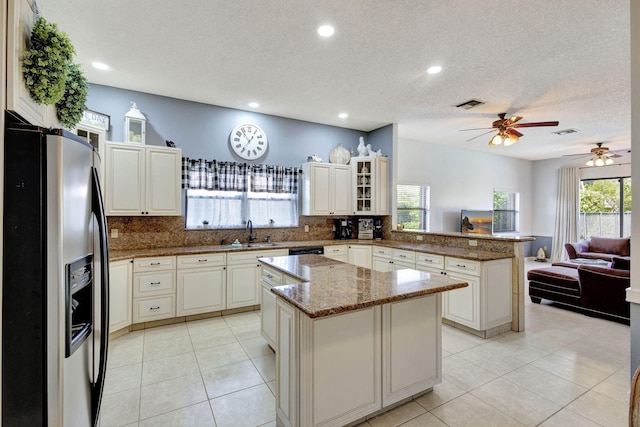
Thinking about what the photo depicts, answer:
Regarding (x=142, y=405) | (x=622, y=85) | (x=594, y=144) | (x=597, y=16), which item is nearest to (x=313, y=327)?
(x=142, y=405)

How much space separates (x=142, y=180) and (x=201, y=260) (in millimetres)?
1221

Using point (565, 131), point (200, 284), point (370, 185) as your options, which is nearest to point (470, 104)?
point (370, 185)

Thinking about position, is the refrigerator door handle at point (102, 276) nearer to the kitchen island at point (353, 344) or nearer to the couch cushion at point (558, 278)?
the kitchen island at point (353, 344)

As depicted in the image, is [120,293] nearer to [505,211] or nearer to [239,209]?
[239,209]

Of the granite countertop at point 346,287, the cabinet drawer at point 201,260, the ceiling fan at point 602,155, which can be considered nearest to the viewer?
the granite countertop at point 346,287

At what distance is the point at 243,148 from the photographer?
15.2ft

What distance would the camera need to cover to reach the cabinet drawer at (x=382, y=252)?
14.8 ft

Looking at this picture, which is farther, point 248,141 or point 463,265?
point 248,141

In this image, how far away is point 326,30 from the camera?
8.35 feet

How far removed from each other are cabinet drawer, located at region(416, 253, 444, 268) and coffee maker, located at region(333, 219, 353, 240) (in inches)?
68.1

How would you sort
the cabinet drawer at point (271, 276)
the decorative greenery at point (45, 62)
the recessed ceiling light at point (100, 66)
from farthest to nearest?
the recessed ceiling light at point (100, 66)
the cabinet drawer at point (271, 276)
the decorative greenery at point (45, 62)

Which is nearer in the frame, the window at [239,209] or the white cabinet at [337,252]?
the window at [239,209]

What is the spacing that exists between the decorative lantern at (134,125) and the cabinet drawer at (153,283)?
1680 millimetres

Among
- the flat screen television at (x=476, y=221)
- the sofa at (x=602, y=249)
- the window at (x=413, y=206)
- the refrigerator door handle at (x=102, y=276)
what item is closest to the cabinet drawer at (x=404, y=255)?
the window at (x=413, y=206)
